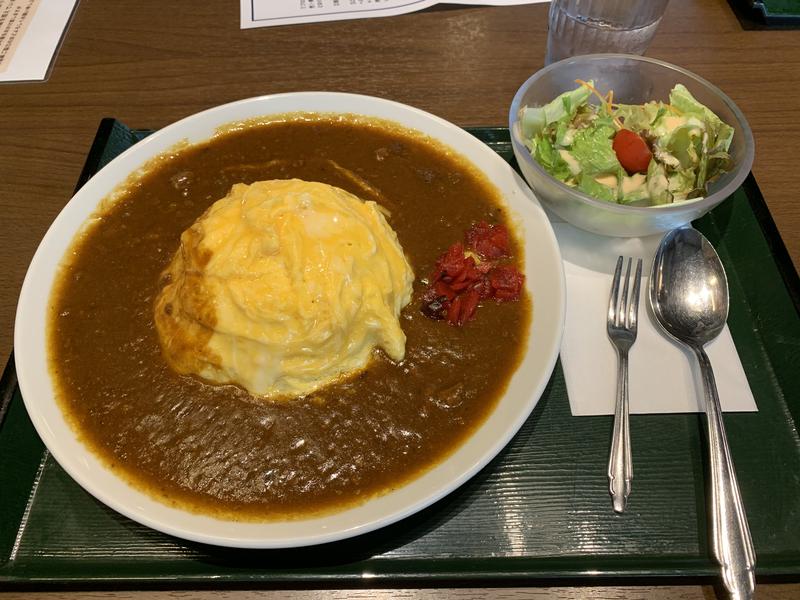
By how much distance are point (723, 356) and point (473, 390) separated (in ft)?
3.12

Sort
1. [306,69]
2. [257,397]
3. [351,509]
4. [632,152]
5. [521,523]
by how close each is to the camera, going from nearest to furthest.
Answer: [351,509], [521,523], [257,397], [632,152], [306,69]

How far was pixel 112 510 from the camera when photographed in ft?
5.65

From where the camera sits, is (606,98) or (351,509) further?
(606,98)

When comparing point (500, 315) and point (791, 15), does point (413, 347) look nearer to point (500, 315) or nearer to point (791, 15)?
point (500, 315)

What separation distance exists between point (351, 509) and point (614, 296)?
1.24 meters

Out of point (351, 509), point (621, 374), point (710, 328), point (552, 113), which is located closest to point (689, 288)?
point (710, 328)

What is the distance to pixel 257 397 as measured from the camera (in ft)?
6.02

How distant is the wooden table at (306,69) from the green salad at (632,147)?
0.55 meters

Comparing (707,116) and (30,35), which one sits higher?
(707,116)

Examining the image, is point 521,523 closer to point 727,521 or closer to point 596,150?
point 727,521

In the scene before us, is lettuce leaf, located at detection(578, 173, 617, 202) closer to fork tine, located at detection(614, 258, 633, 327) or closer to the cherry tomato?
the cherry tomato

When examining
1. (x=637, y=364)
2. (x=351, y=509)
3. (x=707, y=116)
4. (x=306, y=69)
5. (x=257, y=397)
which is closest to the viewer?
(x=351, y=509)

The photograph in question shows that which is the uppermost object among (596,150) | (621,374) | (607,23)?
(607,23)

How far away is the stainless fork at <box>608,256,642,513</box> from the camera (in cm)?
170
